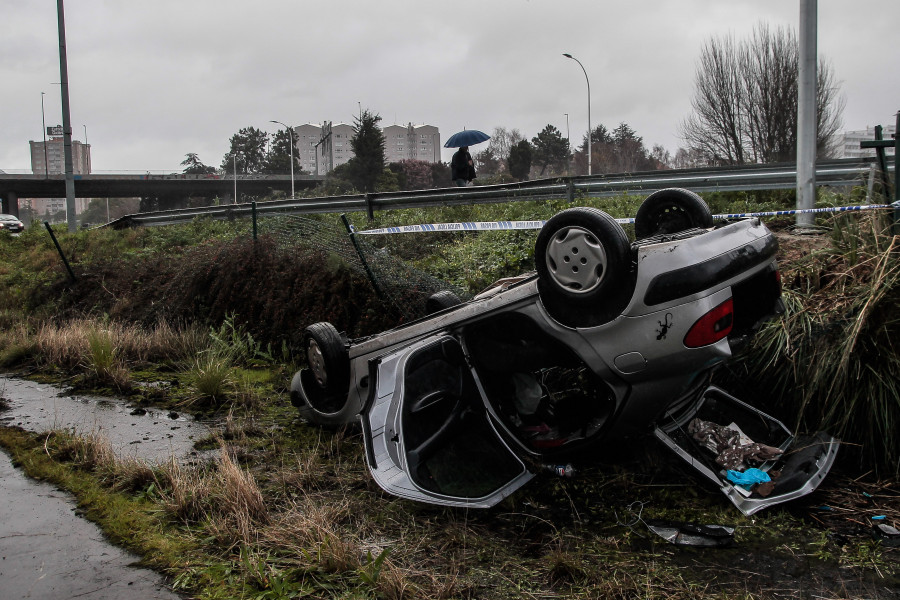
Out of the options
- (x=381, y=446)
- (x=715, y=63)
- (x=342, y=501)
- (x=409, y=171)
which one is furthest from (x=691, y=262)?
(x=409, y=171)

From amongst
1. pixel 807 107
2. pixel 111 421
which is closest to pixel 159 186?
pixel 111 421

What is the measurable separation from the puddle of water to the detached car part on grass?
179 centimetres

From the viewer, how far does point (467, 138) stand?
16.4m

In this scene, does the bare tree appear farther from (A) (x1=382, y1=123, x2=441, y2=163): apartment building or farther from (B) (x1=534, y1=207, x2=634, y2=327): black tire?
(A) (x1=382, y1=123, x2=441, y2=163): apartment building

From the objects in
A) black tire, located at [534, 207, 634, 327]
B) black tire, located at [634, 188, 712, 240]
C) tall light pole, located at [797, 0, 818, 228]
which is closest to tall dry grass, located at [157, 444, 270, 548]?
black tire, located at [534, 207, 634, 327]

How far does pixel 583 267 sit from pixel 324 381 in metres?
2.34

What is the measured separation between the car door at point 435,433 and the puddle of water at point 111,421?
1.64 meters

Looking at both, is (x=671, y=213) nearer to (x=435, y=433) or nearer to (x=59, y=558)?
(x=435, y=433)

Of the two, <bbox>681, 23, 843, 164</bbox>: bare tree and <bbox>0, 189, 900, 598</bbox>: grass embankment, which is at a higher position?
<bbox>681, 23, 843, 164</bbox>: bare tree

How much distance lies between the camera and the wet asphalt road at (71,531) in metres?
3.04

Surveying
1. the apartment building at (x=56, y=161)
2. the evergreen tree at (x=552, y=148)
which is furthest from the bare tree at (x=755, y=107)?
the apartment building at (x=56, y=161)

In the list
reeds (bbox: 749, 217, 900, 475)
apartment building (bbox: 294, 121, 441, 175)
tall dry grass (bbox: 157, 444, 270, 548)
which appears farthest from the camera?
apartment building (bbox: 294, 121, 441, 175)

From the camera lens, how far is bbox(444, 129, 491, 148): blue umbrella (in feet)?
53.6

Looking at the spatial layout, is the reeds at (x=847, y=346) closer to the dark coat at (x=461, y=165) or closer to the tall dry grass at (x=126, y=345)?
the tall dry grass at (x=126, y=345)
